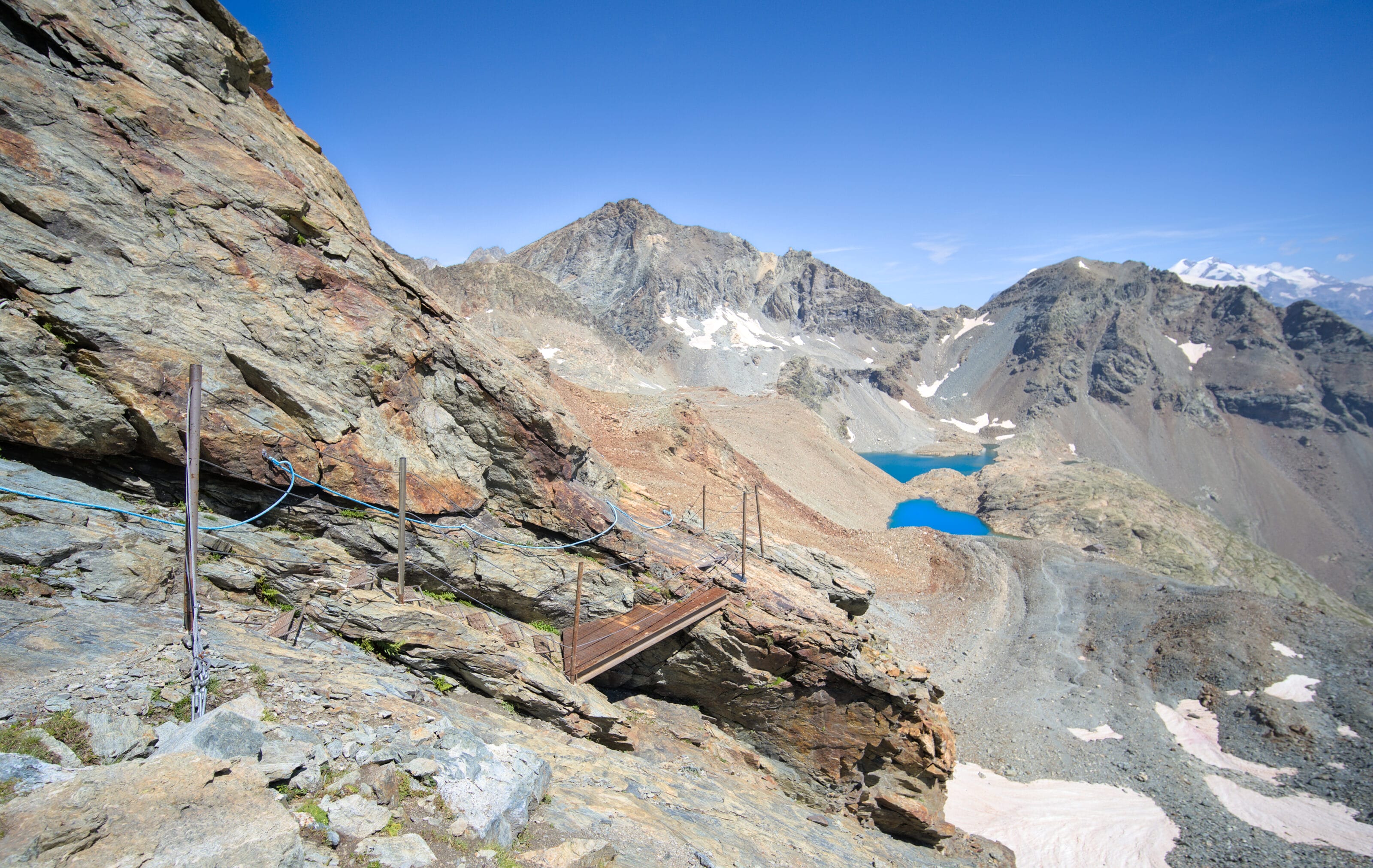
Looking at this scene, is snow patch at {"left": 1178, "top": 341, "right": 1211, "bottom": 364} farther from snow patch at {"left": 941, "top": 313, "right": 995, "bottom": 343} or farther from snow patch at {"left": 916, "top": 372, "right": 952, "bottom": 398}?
snow patch at {"left": 916, "top": 372, "right": 952, "bottom": 398}

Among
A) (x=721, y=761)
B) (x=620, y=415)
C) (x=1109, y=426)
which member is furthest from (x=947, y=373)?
(x=721, y=761)

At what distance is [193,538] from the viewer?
6.39 metres

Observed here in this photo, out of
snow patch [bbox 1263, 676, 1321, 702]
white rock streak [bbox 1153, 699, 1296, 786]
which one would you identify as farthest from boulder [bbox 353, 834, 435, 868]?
snow patch [bbox 1263, 676, 1321, 702]

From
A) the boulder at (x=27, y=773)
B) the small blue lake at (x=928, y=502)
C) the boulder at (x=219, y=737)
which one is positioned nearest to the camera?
the boulder at (x=27, y=773)

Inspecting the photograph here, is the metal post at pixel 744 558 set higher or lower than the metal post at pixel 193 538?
lower

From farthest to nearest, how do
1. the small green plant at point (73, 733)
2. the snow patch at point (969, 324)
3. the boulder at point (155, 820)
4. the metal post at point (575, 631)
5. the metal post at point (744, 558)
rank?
the snow patch at point (969, 324) → the metal post at point (744, 558) → the metal post at point (575, 631) → the small green plant at point (73, 733) → the boulder at point (155, 820)

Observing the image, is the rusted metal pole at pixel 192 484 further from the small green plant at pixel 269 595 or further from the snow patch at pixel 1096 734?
the snow patch at pixel 1096 734

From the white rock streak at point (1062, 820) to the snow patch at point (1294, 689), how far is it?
8.66m

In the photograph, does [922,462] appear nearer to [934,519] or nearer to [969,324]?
[934,519]

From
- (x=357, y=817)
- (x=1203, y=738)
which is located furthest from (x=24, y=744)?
(x=1203, y=738)

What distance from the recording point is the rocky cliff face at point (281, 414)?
7.30 meters

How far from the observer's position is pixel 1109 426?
404 feet

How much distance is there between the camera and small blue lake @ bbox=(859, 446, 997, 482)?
333 feet

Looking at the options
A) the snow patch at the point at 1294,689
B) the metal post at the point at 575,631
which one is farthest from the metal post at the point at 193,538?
the snow patch at the point at 1294,689
